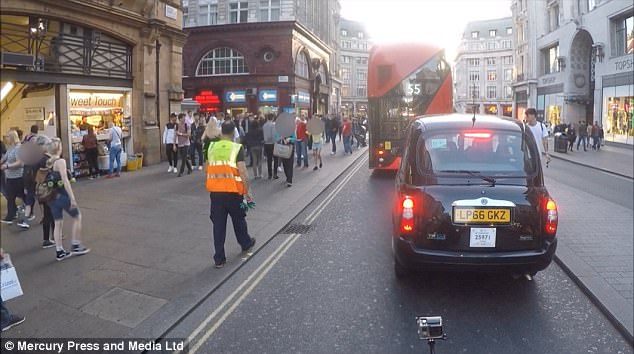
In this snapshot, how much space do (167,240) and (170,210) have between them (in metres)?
0.71

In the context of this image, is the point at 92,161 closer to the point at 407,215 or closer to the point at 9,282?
the point at 9,282

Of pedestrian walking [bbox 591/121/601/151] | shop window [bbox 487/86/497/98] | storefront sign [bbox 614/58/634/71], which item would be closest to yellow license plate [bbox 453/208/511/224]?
storefront sign [bbox 614/58/634/71]

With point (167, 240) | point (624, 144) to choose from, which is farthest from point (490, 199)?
point (624, 144)

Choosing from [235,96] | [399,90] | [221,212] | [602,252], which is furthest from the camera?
[235,96]

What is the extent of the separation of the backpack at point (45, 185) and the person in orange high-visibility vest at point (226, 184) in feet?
5.05

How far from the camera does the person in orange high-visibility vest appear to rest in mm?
3996

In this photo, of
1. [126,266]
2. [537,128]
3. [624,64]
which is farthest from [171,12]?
[624,64]

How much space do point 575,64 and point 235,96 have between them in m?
21.9

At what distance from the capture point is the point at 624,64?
1778cm

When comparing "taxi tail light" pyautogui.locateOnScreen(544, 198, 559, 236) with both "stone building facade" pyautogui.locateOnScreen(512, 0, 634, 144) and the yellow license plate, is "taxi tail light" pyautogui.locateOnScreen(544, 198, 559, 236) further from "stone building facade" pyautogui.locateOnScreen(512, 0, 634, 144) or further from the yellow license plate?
"stone building facade" pyautogui.locateOnScreen(512, 0, 634, 144)

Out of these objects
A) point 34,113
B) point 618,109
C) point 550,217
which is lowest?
point 550,217

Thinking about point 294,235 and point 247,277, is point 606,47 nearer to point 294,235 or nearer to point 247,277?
point 294,235

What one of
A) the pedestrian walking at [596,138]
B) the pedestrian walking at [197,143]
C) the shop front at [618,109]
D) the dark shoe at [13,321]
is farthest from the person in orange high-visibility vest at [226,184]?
the pedestrian walking at [596,138]

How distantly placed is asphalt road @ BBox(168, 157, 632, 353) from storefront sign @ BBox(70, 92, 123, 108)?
1838mm
